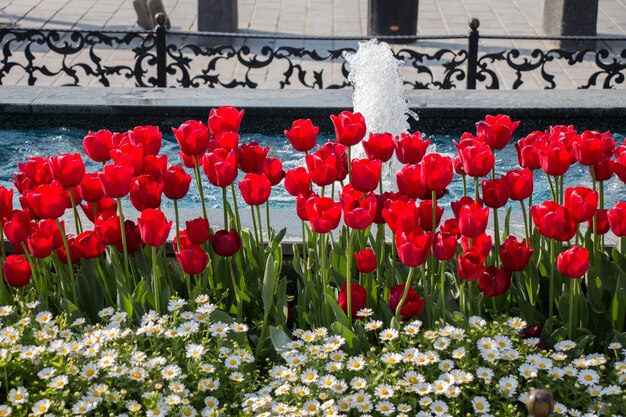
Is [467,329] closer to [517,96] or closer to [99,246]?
[99,246]

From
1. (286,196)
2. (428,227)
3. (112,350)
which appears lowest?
(286,196)

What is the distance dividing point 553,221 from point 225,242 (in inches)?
37.6

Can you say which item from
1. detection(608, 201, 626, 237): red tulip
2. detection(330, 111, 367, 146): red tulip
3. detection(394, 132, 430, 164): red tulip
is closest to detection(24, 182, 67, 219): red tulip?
detection(330, 111, 367, 146): red tulip

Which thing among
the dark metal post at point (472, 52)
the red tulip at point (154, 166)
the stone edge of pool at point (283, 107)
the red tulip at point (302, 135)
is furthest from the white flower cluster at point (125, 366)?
the dark metal post at point (472, 52)

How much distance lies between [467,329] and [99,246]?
1142 mm

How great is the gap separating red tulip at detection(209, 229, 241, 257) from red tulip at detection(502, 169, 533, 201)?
0.82m

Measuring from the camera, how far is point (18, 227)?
315 centimetres

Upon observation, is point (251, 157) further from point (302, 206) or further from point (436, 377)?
point (436, 377)

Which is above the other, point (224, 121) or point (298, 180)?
point (224, 121)

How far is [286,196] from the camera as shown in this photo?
601cm

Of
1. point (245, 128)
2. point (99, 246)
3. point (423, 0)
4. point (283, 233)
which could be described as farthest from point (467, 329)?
point (423, 0)

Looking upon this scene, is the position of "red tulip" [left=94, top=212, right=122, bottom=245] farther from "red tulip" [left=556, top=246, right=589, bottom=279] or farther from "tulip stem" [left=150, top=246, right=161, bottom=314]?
"red tulip" [left=556, top=246, right=589, bottom=279]

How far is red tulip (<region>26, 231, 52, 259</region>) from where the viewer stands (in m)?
3.15

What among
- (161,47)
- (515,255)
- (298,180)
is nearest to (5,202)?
(298,180)
